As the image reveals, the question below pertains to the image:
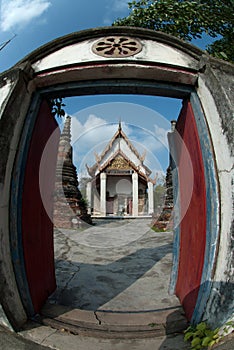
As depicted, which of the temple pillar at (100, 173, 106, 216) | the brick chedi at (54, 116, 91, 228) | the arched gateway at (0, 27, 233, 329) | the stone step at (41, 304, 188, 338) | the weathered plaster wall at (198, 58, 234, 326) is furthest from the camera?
the temple pillar at (100, 173, 106, 216)

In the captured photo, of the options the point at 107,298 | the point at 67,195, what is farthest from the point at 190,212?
the point at 67,195

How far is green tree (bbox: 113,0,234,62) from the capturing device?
476 centimetres

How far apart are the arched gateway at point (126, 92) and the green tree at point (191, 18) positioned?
332 cm

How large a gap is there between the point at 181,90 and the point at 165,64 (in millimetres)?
231

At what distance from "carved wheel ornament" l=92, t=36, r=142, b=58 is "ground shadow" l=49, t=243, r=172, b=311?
2221mm

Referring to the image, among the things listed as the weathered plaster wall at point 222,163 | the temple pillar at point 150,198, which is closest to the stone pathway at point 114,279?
the weathered plaster wall at point 222,163

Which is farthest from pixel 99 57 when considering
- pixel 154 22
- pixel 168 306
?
pixel 154 22

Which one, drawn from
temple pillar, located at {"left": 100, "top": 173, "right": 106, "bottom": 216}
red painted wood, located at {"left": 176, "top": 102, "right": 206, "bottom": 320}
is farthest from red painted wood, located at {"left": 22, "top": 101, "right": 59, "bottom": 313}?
temple pillar, located at {"left": 100, "top": 173, "right": 106, "bottom": 216}

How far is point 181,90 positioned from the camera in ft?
6.45

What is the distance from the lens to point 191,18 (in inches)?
197

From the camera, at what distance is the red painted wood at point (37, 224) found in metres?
2.04

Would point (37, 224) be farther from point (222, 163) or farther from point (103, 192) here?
point (103, 192)

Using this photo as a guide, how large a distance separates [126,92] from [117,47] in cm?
34

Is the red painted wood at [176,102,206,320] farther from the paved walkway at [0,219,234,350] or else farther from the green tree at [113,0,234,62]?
the green tree at [113,0,234,62]
